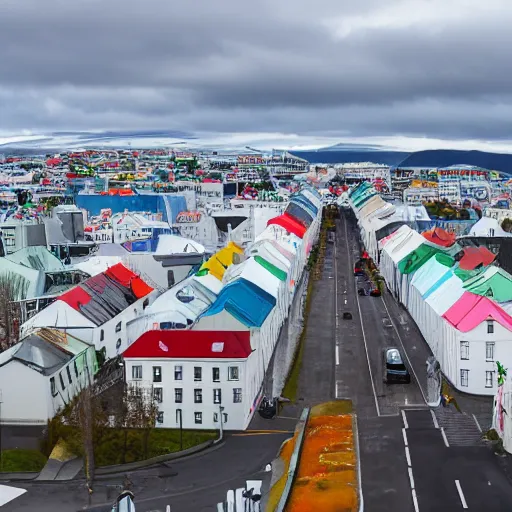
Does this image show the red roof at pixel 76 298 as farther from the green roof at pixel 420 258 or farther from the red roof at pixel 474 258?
the red roof at pixel 474 258

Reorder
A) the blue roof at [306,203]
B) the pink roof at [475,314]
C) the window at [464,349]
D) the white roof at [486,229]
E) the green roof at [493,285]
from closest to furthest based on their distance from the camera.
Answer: the pink roof at [475,314], the window at [464,349], the green roof at [493,285], the white roof at [486,229], the blue roof at [306,203]

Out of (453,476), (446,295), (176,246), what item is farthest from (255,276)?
(176,246)

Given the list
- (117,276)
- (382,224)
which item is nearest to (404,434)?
(117,276)

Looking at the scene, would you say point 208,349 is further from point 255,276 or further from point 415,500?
point 255,276

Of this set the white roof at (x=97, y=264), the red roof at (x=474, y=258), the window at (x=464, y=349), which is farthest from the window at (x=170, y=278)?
the window at (x=464, y=349)

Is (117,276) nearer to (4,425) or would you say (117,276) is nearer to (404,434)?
(4,425)

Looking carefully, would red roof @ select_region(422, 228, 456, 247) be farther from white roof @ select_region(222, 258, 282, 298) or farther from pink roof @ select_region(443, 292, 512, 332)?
pink roof @ select_region(443, 292, 512, 332)
